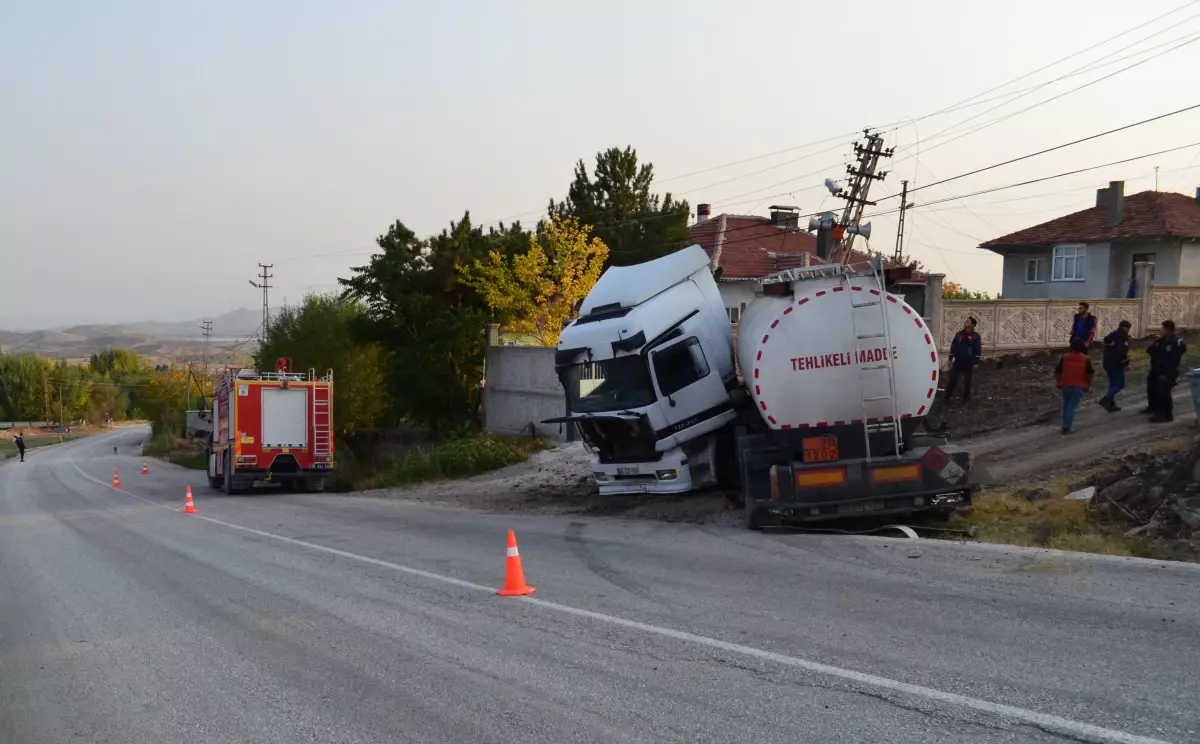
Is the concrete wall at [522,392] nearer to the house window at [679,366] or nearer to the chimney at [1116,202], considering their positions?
the house window at [679,366]

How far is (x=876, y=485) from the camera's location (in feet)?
38.1

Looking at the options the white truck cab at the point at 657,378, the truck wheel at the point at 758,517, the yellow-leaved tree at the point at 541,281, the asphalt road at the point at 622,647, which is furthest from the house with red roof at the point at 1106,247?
the asphalt road at the point at 622,647

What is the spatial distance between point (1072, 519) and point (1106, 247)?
27971mm

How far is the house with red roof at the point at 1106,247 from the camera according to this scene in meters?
34.2

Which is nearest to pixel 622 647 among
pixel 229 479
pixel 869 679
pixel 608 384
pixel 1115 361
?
pixel 869 679

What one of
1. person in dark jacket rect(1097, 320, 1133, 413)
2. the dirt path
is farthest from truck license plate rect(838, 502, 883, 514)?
person in dark jacket rect(1097, 320, 1133, 413)

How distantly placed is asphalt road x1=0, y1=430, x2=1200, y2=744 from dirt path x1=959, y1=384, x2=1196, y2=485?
4.47 m

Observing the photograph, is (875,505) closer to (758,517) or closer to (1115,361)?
(758,517)

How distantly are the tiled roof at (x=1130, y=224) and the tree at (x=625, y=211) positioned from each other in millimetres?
16371

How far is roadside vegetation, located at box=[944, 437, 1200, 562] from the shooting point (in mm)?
10016

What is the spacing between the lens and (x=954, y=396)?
2036 cm

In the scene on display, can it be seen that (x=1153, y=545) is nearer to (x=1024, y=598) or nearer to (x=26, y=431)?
(x=1024, y=598)

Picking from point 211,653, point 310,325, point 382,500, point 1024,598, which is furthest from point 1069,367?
point 310,325

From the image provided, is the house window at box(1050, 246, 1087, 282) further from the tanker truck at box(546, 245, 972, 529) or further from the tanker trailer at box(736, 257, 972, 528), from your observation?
the tanker trailer at box(736, 257, 972, 528)
